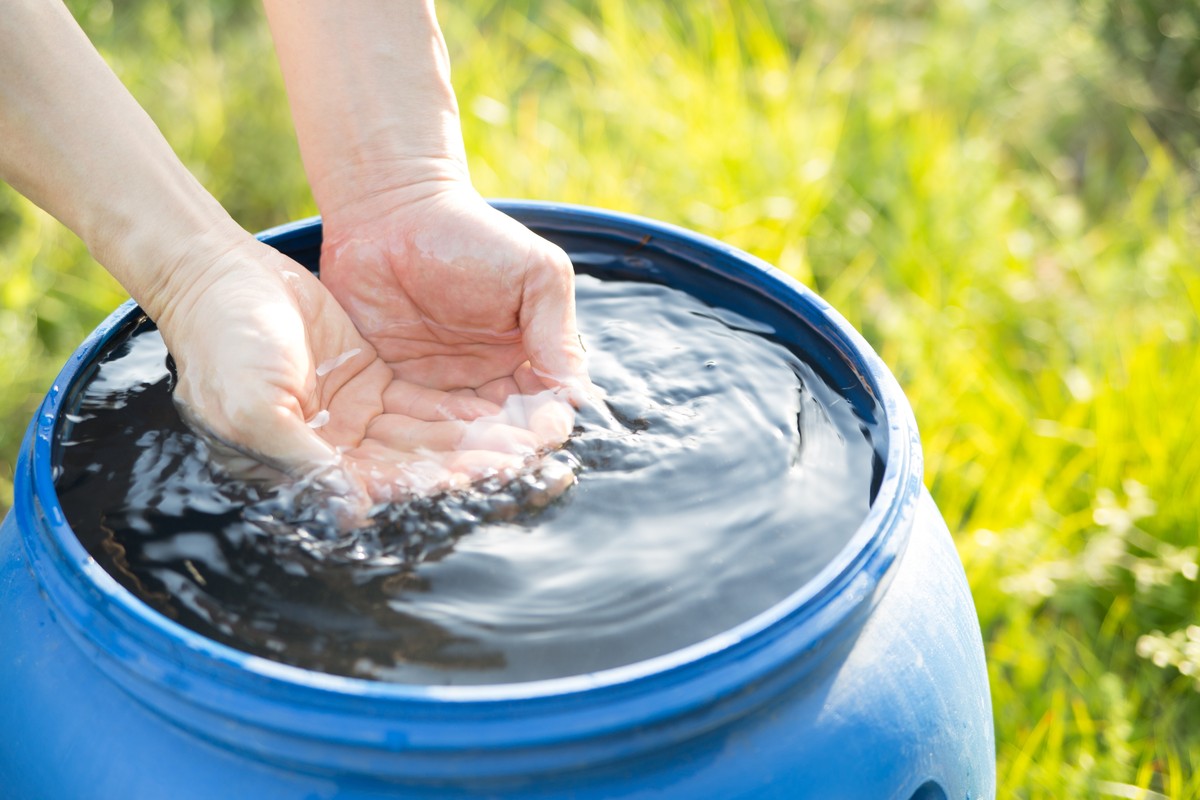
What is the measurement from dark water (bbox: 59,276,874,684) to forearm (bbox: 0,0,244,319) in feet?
0.51

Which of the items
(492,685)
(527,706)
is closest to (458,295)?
(492,685)

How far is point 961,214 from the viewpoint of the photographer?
2900 mm

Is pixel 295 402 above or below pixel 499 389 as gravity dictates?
above

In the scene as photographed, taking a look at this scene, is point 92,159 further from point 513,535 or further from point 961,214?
point 961,214

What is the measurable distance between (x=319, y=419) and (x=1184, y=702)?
162 centimetres

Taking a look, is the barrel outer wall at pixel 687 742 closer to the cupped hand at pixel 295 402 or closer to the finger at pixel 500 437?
the cupped hand at pixel 295 402

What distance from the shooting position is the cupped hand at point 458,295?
60.5 inches

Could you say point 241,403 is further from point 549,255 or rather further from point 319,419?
point 549,255

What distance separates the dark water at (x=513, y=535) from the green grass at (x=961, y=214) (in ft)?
2.74

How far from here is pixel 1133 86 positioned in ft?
11.2

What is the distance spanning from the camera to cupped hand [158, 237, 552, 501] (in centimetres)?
132

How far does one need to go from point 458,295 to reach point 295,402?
367mm

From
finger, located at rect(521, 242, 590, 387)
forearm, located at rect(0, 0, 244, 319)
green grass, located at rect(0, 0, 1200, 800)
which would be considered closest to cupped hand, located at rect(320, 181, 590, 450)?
finger, located at rect(521, 242, 590, 387)

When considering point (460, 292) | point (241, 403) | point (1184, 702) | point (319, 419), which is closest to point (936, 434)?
point (1184, 702)
